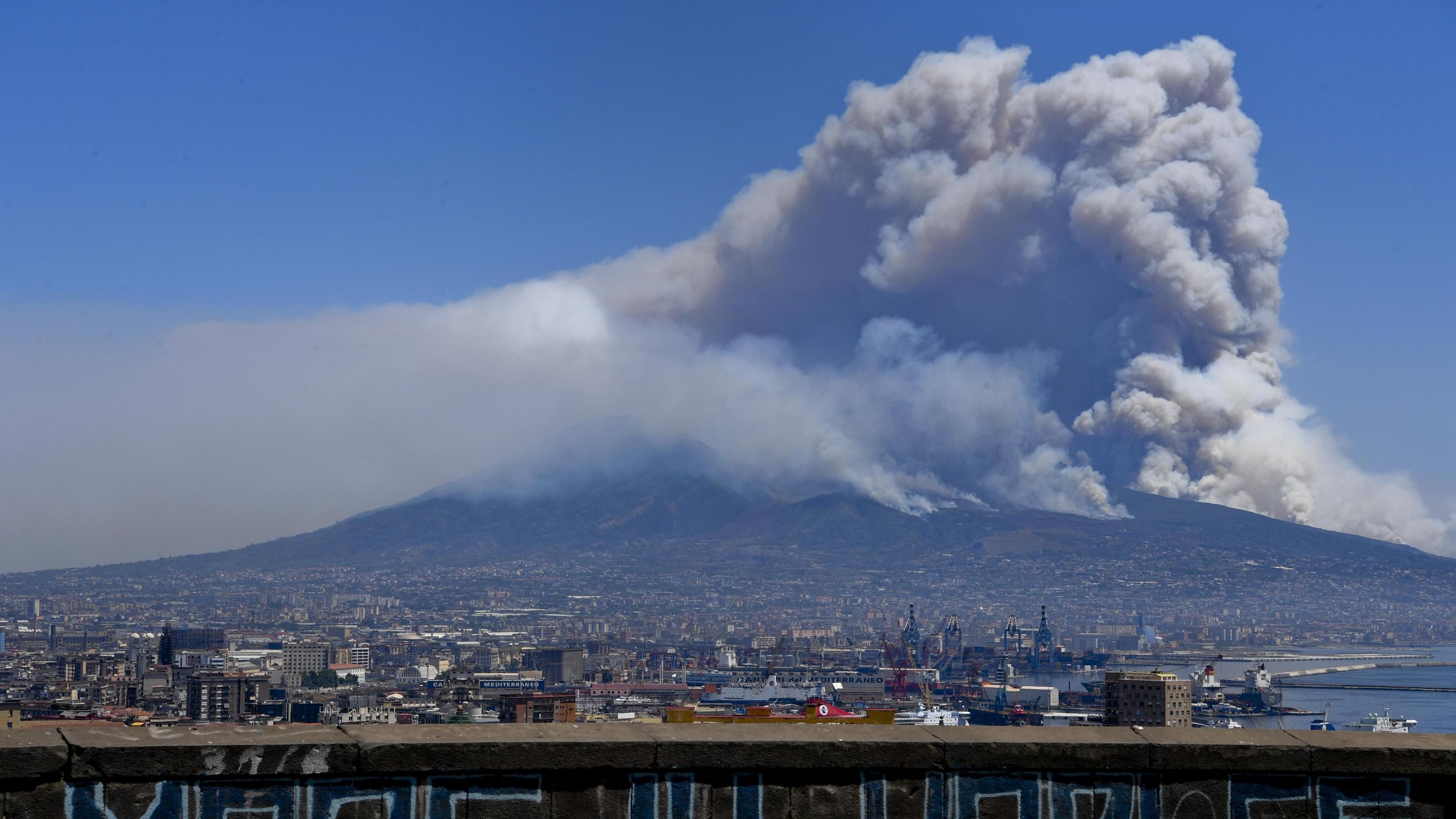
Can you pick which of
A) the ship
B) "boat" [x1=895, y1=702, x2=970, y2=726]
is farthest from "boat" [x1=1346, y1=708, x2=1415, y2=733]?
the ship

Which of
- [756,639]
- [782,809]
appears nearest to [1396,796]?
[782,809]

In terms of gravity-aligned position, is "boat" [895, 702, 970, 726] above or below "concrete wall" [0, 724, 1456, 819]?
below

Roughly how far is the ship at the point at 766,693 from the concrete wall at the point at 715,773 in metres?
63.9

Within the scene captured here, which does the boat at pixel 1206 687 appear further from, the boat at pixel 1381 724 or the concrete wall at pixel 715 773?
the concrete wall at pixel 715 773

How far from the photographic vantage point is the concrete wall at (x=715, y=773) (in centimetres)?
517

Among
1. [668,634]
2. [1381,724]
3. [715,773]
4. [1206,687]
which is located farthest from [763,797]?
[668,634]

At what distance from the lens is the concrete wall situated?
5172mm

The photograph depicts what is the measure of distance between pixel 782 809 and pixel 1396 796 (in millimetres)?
2202

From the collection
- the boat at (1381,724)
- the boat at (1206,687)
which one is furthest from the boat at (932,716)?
the boat at (1381,724)

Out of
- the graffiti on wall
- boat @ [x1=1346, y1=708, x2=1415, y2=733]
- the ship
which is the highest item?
the graffiti on wall

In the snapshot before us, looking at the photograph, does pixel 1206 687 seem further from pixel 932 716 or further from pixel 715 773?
pixel 715 773

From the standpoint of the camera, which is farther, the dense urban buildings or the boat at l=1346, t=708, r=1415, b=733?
the dense urban buildings

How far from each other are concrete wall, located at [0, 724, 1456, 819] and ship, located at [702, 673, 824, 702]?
6393cm

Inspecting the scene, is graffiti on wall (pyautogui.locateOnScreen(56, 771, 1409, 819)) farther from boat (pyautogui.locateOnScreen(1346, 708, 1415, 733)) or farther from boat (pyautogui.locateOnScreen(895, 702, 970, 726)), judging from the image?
boat (pyautogui.locateOnScreen(1346, 708, 1415, 733))
